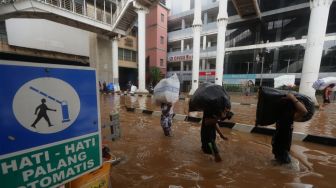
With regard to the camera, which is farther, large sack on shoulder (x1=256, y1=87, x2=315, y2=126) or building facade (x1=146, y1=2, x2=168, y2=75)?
building facade (x1=146, y1=2, x2=168, y2=75)

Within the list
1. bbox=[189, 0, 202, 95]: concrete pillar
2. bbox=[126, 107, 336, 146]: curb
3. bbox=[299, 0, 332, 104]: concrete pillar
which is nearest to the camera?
bbox=[126, 107, 336, 146]: curb

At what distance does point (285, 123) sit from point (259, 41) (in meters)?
24.6

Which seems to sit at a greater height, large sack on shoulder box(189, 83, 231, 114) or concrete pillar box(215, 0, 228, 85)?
concrete pillar box(215, 0, 228, 85)

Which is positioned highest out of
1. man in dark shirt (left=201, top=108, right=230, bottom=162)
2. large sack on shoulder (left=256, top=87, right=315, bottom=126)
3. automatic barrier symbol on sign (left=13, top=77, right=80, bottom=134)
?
automatic barrier symbol on sign (left=13, top=77, right=80, bottom=134)

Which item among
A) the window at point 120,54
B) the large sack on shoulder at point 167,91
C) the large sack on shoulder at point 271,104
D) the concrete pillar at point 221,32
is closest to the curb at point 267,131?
the large sack on shoulder at point 271,104

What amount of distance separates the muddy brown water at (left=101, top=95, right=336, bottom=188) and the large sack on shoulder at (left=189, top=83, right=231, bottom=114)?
3.22 feet

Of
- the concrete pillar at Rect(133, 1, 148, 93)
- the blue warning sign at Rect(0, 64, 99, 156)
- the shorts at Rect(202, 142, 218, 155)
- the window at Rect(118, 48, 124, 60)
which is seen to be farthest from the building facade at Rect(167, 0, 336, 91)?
the blue warning sign at Rect(0, 64, 99, 156)

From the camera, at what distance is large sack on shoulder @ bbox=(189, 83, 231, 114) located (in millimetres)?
2945

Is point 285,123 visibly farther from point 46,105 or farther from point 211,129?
point 46,105

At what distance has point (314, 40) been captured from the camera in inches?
391

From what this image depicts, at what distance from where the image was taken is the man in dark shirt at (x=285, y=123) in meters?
2.67

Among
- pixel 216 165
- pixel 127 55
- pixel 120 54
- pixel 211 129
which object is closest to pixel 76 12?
pixel 120 54

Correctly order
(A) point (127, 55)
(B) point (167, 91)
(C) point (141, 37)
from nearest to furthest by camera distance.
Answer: (B) point (167, 91)
(C) point (141, 37)
(A) point (127, 55)

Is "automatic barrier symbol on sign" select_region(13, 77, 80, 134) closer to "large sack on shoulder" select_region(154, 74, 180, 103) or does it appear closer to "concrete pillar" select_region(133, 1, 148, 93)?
"large sack on shoulder" select_region(154, 74, 180, 103)
